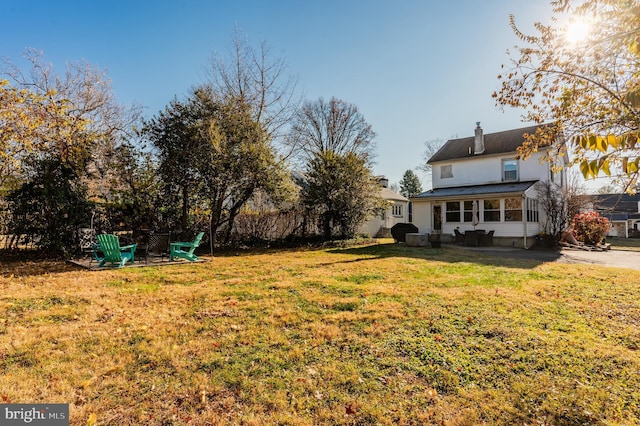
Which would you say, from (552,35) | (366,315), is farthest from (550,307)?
(552,35)

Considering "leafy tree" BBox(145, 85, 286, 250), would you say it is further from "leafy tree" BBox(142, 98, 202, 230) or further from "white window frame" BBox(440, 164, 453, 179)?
"white window frame" BBox(440, 164, 453, 179)

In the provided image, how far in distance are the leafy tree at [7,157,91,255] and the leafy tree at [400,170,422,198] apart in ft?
151

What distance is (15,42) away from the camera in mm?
12273

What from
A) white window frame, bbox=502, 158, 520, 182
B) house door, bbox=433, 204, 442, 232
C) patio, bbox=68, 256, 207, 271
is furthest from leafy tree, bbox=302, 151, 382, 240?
white window frame, bbox=502, 158, 520, 182

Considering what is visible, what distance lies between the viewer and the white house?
17.5m

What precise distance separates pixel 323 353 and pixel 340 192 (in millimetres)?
13366

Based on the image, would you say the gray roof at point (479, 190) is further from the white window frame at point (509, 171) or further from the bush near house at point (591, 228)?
the bush near house at point (591, 228)

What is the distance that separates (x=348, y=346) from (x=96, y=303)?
15.1ft

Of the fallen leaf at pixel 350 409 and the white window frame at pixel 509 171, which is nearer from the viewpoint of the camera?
the fallen leaf at pixel 350 409

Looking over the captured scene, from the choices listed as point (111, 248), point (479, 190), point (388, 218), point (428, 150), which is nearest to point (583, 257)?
point (479, 190)

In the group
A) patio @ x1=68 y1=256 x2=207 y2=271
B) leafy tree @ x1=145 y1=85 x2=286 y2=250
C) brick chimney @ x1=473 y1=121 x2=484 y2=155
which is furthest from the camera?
brick chimney @ x1=473 y1=121 x2=484 y2=155

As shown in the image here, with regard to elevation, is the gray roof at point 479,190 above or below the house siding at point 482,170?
below

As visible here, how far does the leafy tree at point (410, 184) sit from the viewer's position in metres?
51.1

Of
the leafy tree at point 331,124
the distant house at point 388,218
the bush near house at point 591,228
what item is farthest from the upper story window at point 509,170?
the leafy tree at point 331,124
